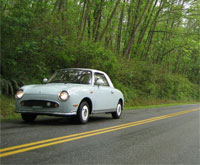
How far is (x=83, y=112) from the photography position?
8.82 metres

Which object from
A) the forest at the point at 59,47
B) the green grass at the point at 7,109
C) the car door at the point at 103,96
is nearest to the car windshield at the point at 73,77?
the car door at the point at 103,96

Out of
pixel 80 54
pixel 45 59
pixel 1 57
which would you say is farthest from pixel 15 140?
pixel 80 54

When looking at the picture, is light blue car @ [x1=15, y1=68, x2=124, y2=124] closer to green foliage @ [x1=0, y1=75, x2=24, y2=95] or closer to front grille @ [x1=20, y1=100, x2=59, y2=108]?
front grille @ [x1=20, y1=100, x2=59, y2=108]

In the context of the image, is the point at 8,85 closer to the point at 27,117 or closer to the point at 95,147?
the point at 27,117

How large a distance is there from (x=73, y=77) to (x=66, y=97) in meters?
1.60

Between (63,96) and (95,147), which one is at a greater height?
(63,96)

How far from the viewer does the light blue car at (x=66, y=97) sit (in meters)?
8.16

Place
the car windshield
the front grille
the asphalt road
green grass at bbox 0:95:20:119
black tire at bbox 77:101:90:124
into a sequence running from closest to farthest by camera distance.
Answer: the asphalt road < the front grille < black tire at bbox 77:101:90:124 < the car windshield < green grass at bbox 0:95:20:119

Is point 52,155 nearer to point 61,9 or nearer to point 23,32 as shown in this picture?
point 23,32

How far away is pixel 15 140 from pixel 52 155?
51.4 inches

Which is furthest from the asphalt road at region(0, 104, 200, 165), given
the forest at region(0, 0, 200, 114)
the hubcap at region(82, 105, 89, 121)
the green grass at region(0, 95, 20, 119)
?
the forest at region(0, 0, 200, 114)

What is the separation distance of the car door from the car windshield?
346 mm

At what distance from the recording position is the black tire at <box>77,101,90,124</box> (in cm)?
864

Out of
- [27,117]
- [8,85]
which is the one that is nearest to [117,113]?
[27,117]
